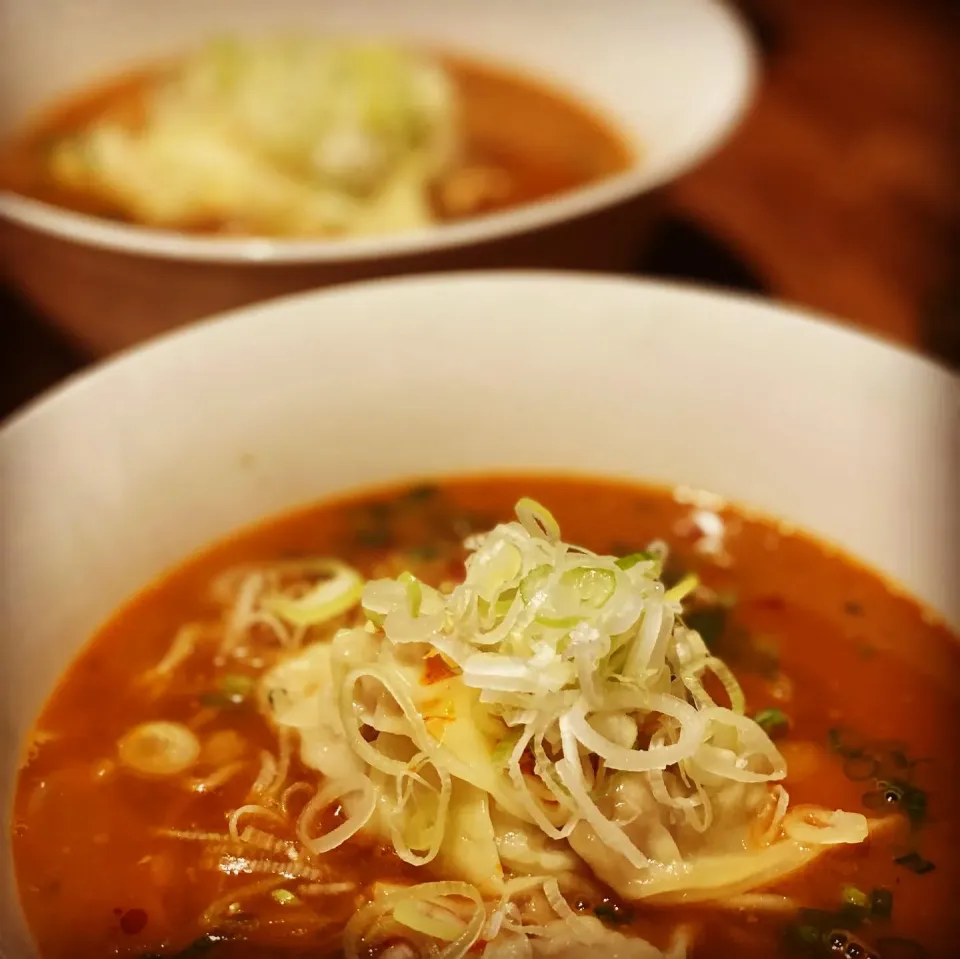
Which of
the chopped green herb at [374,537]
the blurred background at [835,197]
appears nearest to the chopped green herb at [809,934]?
the chopped green herb at [374,537]

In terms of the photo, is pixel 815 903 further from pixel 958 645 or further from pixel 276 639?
pixel 276 639

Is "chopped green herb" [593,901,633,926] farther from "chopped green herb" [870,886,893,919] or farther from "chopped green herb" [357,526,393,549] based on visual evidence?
"chopped green herb" [357,526,393,549]

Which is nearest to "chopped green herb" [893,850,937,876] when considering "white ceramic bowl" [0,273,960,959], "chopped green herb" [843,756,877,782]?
"chopped green herb" [843,756,877,782]

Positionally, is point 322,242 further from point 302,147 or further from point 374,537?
point 302,147

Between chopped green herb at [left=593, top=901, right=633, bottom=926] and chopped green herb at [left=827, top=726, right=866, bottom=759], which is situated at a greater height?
chopped green herb at [left=827, top=726, right=866, bottom=759]

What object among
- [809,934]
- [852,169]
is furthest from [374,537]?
[852,169]

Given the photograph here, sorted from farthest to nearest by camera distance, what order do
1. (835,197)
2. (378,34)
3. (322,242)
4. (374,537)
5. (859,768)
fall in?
1. (378,34)
2. (835,197)
3. (322,242)
4. (374,537)
5. (859,768)

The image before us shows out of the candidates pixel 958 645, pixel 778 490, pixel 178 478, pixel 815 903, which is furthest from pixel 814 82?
pixel 815 903

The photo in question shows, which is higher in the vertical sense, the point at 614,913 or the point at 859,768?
the point at 859,768

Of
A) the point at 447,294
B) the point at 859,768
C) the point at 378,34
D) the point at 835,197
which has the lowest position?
the point at 859,768
